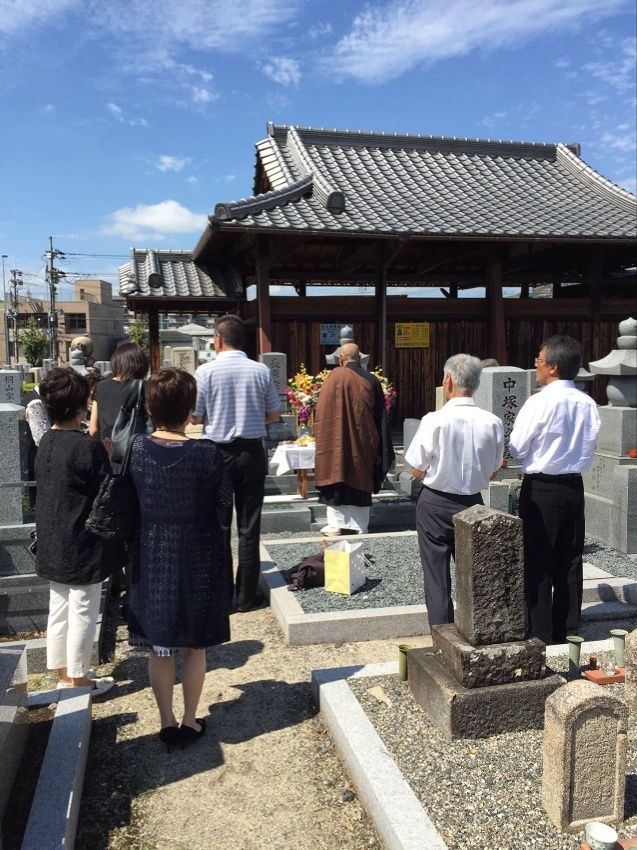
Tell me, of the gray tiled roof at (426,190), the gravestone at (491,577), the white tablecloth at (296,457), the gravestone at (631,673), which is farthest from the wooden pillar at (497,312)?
the gravestone at (491,577)

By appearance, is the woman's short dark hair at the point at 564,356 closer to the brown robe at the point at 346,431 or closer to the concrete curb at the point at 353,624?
the concrete curb at the point at 353,624

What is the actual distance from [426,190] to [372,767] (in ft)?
36.7

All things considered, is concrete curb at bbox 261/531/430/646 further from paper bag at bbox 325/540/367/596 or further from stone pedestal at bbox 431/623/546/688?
stone pedestal at bbox 431/623/546/688

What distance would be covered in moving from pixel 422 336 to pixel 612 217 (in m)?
3.82

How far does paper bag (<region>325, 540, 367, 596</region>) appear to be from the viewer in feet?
15.9

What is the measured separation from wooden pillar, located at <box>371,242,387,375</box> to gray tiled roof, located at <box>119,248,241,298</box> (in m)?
2.99

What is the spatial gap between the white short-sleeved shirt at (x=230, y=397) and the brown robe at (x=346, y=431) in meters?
1.42

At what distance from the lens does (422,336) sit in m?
11.5

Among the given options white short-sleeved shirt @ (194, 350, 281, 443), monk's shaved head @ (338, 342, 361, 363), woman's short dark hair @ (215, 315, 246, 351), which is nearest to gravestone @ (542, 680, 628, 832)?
white short-sleeved shirt @ (194, 350, 281, 443)

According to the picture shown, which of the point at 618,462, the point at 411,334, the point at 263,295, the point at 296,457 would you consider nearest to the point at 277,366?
the point at 263,295

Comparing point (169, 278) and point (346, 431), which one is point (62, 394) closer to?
point (346, 431)

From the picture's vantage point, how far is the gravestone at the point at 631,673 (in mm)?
3193

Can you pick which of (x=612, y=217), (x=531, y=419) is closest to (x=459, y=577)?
(x=531, y=419)

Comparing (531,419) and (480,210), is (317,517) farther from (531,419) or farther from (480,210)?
(480,210)
